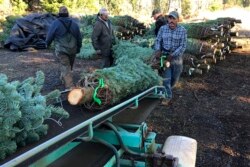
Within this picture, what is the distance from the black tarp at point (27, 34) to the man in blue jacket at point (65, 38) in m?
7.25

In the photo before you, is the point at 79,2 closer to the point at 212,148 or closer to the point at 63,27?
the point at 63,27

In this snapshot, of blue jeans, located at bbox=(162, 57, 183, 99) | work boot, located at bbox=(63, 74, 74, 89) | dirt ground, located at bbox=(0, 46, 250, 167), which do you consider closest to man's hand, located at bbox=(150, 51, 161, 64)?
blue jeans, located at bbox=(162, 57, 183, 99)

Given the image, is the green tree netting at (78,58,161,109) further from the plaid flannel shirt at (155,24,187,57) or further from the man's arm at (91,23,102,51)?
the man's arm at (91,23,102,51)

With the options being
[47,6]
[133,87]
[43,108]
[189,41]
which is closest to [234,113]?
[133,87]

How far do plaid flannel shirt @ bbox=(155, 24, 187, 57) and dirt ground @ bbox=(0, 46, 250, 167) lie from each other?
54.0 inches

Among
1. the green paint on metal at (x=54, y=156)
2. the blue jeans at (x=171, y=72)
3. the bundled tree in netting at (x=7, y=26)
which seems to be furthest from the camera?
the bundled tree in netting at (x=7, y=26)

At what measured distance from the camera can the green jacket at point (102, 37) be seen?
937cm

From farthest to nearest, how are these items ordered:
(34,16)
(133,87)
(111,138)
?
1. (34,16)
2. (133,87)
3. (111,138)

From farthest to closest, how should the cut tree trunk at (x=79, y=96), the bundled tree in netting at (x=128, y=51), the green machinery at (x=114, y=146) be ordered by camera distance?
the bundled tree in netting at (x=128, y=51)
the cut tree trunk at (x=79, y=96)
the green machinery at (x=114, y=146)

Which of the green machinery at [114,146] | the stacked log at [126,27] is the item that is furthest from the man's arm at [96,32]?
the stacked log at [126,27]

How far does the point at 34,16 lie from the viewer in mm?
17750

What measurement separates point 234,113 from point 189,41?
4.50 meters

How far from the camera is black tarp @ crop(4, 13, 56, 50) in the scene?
1636 centimetres

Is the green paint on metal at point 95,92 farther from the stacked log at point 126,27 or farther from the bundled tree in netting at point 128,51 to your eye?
the stacked log at point 126,27
